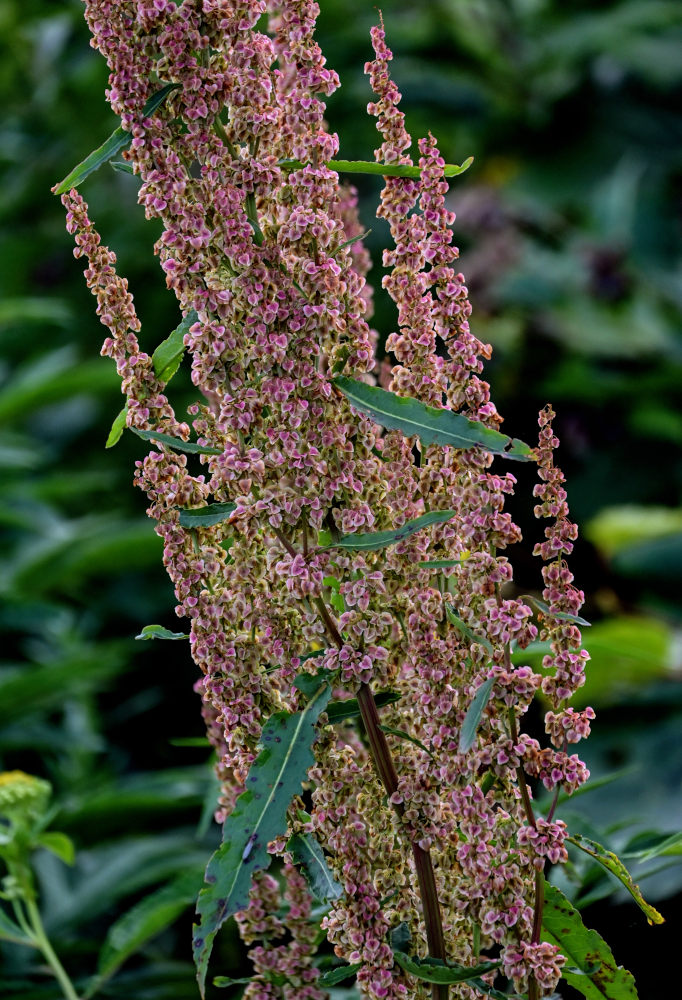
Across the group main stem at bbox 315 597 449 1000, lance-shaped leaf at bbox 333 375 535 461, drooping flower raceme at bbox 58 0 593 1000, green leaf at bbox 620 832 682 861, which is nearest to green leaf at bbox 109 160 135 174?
drooping flower raceme at bbox 58 0 593 1000

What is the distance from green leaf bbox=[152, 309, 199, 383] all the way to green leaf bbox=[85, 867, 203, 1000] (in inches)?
28.0

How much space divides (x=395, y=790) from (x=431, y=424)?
1.03 ft

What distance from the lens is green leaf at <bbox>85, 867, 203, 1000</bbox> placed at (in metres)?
1.39

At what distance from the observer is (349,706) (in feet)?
3.15

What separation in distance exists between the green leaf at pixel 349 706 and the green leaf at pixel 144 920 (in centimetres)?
53

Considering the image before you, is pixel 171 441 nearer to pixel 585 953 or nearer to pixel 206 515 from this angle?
pixel 206 515

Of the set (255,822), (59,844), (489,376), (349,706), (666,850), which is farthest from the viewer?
(489,376)

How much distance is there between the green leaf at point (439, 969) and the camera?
34.9 inches

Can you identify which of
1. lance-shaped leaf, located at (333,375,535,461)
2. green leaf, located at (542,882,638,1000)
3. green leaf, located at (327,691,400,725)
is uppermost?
lance-shaped leaf, located at (333,375,535,461)

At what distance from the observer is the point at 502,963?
914 millimetres

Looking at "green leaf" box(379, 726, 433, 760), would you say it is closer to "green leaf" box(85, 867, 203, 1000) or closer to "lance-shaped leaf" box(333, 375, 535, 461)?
"lance-shaped leaf" box(333, 375, 535, 461)

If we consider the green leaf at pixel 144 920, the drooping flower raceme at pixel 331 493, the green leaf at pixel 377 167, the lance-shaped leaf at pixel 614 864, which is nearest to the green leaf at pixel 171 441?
the drooping flower raceme at pixel 331 493

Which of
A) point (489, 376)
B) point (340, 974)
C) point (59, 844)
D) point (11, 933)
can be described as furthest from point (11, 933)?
point (489, 376)

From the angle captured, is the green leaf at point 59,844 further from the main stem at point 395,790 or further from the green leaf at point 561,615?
the green leaf at point 561,615
